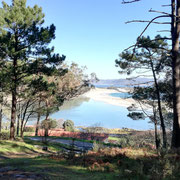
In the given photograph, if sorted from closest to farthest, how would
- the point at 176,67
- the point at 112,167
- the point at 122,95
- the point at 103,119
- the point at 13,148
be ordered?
the point at 112,167
the point at 176,67
the point at 13,148
the point at 103,119
the point at 122,95

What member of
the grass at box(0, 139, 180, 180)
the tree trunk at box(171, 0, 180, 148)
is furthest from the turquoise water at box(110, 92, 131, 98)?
the grass at box(0, 139, 180, 180)

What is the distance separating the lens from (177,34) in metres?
5.87

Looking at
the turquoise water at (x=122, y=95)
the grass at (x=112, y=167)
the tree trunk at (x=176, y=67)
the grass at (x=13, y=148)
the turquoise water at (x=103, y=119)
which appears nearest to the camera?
the grass at (x=112, y=167)

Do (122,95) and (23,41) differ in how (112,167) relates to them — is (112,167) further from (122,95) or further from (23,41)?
(122,95)

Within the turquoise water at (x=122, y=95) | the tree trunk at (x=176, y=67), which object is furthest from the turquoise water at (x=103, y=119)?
the tree trunk at (x=176, y=67)

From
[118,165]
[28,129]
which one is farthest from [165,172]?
[28,129]

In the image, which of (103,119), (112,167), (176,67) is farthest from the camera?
(103,119)

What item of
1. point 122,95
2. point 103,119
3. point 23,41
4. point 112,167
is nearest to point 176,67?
point 112,167

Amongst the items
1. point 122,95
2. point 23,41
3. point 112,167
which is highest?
point 122,95

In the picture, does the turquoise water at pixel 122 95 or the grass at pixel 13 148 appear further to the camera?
the turquoise water at pixel 122 95

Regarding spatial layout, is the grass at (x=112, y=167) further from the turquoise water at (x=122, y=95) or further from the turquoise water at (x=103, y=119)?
the turquoise water at (x=103, y=119)

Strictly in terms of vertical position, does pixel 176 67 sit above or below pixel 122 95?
below

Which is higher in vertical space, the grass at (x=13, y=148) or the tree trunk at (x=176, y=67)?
the tree trunk at (x=176, y=67)

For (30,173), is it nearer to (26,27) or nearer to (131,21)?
(131,21)
